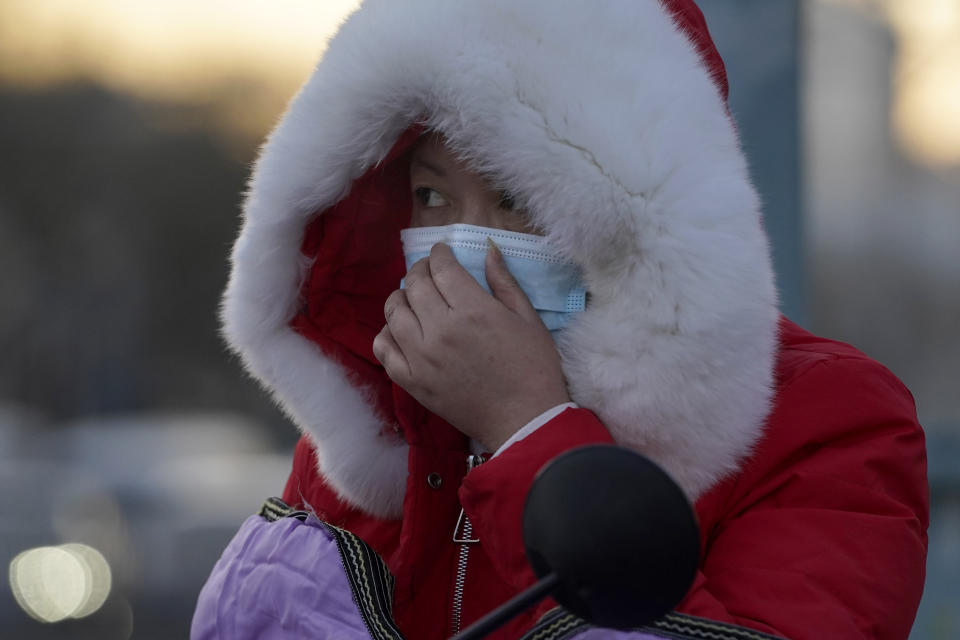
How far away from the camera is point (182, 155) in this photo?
12477 millimetres

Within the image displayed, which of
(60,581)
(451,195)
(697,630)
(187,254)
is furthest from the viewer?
(187,254)

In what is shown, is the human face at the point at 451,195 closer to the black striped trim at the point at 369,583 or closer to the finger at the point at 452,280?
the finger at the point at 452,280

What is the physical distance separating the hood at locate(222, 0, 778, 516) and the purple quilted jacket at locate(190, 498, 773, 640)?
0.18 metres

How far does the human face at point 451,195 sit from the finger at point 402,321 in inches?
7.0

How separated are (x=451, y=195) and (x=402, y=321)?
27cm

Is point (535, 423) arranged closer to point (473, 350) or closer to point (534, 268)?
point (473, 350)

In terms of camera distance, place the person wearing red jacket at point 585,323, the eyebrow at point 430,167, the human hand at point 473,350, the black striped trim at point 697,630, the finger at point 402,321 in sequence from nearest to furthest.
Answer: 1. the black striped trim at point 697,630
2. the person wearing red jacket at point 585,323
3. the human hand at point 473,350
4. the finger at point 402,321
5. the eyebrow at point 430,167

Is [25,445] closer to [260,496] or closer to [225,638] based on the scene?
[260,496]

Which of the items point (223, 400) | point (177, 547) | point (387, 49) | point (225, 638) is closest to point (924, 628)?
point (225, 638)

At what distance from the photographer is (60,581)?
240 inches

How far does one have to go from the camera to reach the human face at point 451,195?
5.45 ft

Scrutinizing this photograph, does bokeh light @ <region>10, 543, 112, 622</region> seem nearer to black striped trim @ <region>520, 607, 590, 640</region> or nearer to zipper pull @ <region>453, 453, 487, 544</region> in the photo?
zipper pull @ <region>453, 453, 487, 544</region>

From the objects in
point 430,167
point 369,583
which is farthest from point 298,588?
point 430,167

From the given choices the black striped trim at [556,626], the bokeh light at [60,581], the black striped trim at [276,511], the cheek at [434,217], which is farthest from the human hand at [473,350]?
the bokeh light at [60,581]
